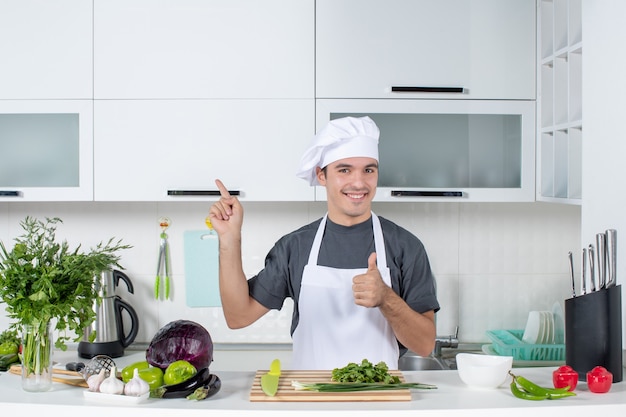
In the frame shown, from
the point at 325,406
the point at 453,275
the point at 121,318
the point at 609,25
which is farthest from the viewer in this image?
the point at 453,275

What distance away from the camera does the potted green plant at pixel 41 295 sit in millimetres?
1741

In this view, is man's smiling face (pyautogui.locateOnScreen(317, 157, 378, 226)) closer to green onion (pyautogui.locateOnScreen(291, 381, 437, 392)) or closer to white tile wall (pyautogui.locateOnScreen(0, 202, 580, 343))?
green onion (pyautogui.locateOnScreen(291, 381, 437, 392))

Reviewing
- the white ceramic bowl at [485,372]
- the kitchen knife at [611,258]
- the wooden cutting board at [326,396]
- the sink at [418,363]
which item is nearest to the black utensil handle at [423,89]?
the kitchen knife at [611,258]

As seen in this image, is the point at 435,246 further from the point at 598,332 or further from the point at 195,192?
the point at 598,332

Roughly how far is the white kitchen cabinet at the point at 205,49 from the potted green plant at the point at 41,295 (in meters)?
1.18

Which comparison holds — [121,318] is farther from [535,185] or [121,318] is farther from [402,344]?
[535,185]

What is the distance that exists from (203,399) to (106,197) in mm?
1350

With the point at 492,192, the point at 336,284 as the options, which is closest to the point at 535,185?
the point at 492,192

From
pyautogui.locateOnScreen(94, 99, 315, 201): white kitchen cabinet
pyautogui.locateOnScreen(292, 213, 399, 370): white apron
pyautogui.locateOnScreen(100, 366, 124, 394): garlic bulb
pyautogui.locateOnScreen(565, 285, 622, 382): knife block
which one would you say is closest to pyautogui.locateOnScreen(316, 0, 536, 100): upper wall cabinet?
pyautogui.locateOnScreen(94, 99, 315, 201): white kitchen cabinet

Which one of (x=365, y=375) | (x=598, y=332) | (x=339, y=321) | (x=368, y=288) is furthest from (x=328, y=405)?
(x=598, y=332)

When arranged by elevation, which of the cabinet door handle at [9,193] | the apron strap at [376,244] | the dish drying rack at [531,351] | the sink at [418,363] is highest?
the cabinet door handle at [9,193]

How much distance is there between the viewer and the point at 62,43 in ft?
9.38

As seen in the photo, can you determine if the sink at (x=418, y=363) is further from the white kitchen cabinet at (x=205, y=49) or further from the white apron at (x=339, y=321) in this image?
the white kitchen cabinet at (x=205, y=49)

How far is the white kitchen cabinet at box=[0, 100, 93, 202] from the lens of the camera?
287 cm
